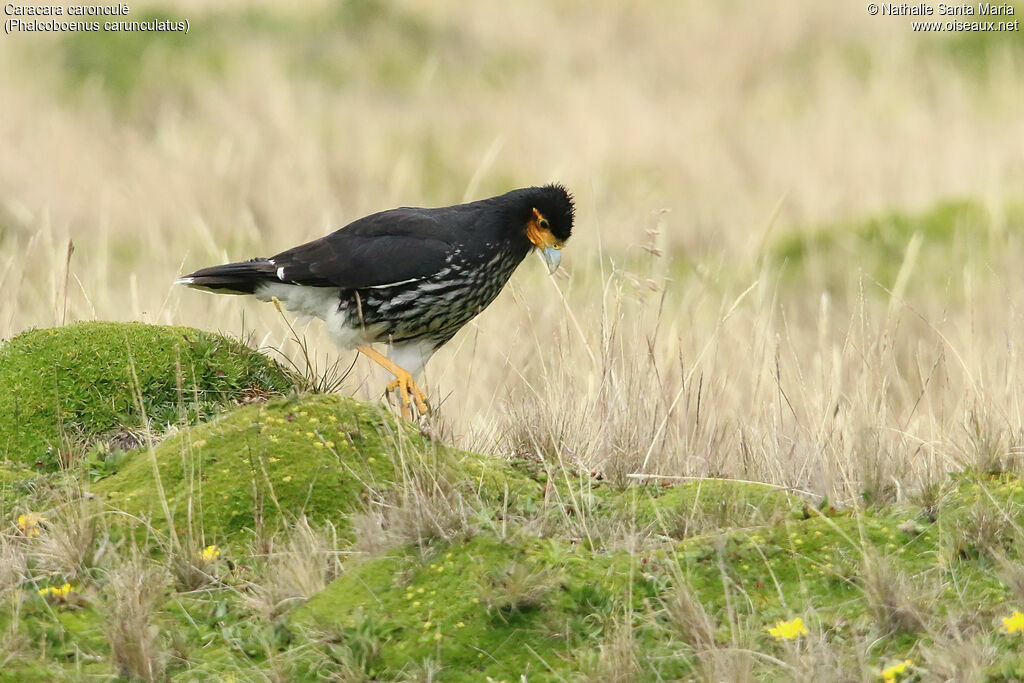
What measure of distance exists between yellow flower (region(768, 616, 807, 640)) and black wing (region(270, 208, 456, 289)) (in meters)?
2.65

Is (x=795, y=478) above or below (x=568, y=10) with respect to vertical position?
below

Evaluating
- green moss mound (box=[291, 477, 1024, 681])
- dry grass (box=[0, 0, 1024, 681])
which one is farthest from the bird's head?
green moss mound (box=[291, 477, 1024, 681])

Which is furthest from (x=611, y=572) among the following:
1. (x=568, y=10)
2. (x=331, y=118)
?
(x=568, y=10)

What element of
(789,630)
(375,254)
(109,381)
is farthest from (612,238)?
(789,630)

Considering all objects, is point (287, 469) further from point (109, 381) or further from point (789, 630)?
point (789, 630)

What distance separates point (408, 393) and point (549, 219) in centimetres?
109

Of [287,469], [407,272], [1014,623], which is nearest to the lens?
[1014,623]

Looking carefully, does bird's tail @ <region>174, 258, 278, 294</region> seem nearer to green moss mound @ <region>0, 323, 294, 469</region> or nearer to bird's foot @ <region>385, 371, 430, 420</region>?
green moss mound @ <region>0, 323, 294, 469</region>

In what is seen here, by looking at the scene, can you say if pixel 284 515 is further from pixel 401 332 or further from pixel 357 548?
pixel 401 332

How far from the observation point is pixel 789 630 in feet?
10.7

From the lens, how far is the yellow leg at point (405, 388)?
522cm

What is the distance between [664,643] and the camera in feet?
10.8

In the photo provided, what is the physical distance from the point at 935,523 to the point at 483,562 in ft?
4.52

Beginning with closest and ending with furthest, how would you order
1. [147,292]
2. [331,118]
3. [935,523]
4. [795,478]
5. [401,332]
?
[935,523] < [795,478] < [401,332] < [147,292] < [331,118]
